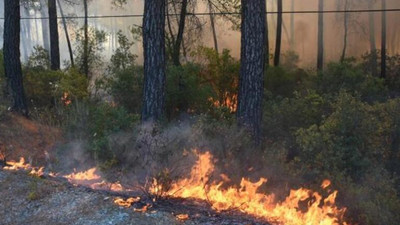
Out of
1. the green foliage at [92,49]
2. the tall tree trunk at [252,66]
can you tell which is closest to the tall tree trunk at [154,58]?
the tall tree trunk at [252,66]

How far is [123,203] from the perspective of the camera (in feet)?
16.1

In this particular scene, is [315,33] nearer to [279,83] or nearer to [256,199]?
[279,83]

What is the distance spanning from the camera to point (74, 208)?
16.2 feet

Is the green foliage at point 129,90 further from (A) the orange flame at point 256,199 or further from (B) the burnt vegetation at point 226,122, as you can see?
(A) the orange flame at point 256,199

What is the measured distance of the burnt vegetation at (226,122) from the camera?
19.1 ft

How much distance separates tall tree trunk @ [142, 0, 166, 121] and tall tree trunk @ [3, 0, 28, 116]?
14.7 feet

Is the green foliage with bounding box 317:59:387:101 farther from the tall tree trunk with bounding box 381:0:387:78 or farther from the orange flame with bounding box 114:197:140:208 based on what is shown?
the tall tree trunk with bounding box 381:0:387:78

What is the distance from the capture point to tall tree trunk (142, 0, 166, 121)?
751cm

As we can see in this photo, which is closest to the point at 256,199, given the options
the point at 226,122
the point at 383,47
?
the point at 226,122

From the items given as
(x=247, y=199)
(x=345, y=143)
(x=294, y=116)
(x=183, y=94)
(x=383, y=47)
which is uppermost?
(x=383, y=47)

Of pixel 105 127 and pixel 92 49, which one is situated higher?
pixel 92 49

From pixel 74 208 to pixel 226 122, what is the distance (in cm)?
338

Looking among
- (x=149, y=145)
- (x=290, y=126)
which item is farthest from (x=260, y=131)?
(x=149, y=145)

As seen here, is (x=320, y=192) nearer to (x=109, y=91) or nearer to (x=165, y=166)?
(x=165, y=166)
